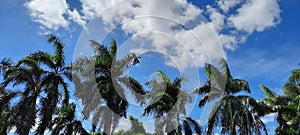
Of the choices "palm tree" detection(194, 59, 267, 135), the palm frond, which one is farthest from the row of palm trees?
the palm frond

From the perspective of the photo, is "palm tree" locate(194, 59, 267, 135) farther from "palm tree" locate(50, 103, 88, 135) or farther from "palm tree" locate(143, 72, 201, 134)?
"palm tree" locate(50, 103, 88, 135)

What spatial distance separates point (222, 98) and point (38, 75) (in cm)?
1253

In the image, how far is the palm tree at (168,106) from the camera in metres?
21.6

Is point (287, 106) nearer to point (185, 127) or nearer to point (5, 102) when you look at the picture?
point (185, 127)

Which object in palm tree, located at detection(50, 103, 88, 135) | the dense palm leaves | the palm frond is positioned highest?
the palm frond

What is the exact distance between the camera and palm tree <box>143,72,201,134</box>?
850 inches

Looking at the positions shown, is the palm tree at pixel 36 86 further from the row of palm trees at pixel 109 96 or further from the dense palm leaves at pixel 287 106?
the dense palm leaves at pixel 287 106

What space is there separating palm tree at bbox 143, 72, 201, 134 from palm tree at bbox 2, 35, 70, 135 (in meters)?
6.43

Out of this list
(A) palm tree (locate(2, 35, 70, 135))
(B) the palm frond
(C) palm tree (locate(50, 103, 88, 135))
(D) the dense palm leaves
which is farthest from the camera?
(B) the palm frond

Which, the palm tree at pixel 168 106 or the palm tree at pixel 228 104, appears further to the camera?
the palm tree at pixel 168 106

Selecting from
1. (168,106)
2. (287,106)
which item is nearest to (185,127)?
(168,106)

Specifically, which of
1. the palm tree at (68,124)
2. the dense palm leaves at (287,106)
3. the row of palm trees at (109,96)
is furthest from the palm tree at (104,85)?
the dense palm leaves at (287,106)

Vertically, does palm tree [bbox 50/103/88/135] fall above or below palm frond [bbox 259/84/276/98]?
below

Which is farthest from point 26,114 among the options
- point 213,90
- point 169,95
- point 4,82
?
point 213,90
